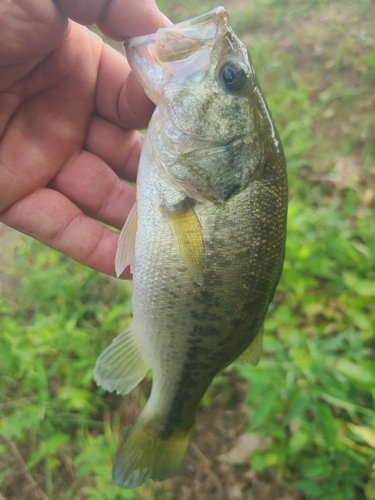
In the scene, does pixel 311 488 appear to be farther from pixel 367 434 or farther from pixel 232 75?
pixel 232 75

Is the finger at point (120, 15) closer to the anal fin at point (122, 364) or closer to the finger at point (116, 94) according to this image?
the finger at point (116, 94)

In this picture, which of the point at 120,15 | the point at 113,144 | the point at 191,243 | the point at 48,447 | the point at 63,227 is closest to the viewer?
the point at 191,243

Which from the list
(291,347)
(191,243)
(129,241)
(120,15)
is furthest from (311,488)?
(120,15)

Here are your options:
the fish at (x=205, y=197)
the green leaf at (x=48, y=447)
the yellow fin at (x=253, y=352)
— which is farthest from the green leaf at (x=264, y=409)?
the green leaf at (x=48, y=447)

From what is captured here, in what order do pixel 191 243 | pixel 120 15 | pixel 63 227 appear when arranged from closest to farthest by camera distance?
1. pixel 191 243
2. pixel 120 15
3. pixel 63 227

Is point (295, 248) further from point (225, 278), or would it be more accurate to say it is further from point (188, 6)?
point (188, 6)

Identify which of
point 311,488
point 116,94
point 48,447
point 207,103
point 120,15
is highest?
point 120,15

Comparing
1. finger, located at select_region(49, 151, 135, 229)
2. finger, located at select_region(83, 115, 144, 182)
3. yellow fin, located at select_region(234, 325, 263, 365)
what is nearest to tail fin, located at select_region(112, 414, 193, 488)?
yellow fin, located at select_region(234, 325, 263, 365)
